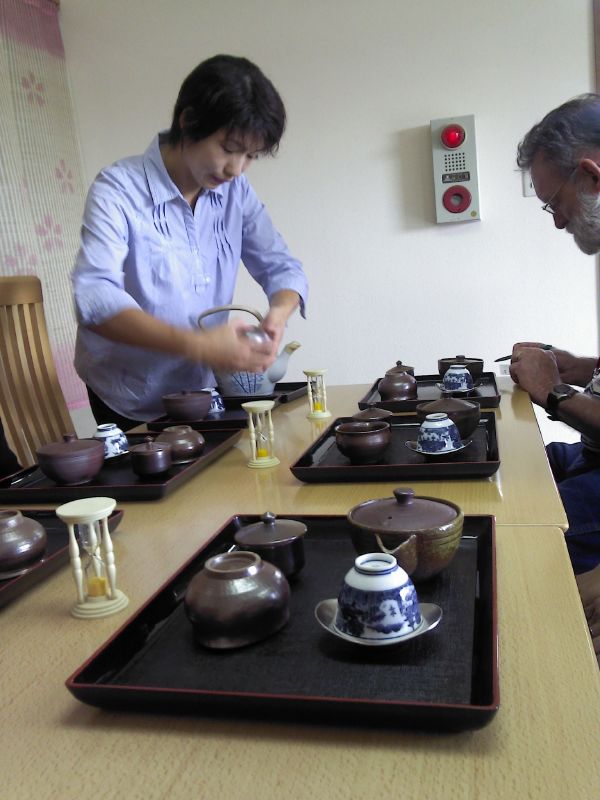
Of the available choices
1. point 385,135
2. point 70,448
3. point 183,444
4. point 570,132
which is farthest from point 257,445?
point 385,135

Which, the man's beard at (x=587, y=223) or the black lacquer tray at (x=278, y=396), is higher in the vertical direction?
the man's beard at (x=587, y=223)

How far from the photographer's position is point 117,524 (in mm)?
1055

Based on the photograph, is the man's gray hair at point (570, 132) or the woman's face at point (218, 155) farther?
the woman's face at point (218, 155)

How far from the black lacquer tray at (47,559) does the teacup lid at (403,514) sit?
40cm

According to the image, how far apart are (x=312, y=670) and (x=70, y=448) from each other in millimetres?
788

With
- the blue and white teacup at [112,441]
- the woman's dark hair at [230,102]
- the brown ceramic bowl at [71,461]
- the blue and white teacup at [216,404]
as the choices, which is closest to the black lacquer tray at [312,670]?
the brown ceramic bowl at [71,461]

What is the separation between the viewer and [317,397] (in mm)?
1870

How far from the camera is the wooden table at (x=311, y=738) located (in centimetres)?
51

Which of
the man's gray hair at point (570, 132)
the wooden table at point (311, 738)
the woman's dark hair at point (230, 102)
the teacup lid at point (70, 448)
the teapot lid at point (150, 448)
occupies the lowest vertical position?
the wooden table at point (311, 738)

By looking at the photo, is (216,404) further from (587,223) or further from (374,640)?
(374,640)

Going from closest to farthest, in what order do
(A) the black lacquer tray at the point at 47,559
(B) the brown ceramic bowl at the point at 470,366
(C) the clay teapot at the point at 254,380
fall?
(A) the black lacquer tray at the point at 47,559 < (C) the clay teapot at the point at 254,380 < (B) the brown ceramic bowl at the point at 470,366

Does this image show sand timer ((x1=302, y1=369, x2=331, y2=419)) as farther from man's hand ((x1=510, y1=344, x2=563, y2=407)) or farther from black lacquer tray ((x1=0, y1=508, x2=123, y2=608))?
black lacquer tray ((x1=0, y1=508, x2=123, y2=608))

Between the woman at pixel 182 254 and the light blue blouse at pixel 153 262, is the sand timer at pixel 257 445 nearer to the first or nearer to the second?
the woman at pixel 182 254

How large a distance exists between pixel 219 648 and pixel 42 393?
1.58 meters
